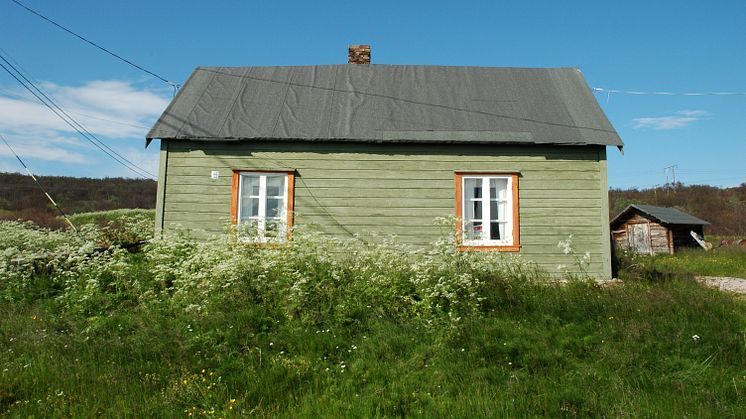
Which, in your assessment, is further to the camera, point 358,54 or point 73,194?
point 73,194

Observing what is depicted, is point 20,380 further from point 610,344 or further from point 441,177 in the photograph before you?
point 441,177

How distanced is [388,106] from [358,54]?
116 inches

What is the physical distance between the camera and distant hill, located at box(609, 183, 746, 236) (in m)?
38.8

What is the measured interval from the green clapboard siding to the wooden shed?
15.2m

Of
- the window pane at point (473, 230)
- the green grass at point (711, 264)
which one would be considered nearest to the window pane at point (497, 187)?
the window pane at point (473, 230)

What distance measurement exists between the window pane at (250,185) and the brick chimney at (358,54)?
528cm

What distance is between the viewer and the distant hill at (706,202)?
38844 mm

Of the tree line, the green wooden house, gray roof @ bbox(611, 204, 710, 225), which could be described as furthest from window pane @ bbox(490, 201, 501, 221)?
the tree line

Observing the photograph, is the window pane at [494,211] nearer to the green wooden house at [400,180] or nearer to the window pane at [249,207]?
the green wooden house at [400,180]

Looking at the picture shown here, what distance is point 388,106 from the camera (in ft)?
40.5

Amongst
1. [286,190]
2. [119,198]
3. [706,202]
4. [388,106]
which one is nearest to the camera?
[286,190]

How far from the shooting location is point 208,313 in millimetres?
6410

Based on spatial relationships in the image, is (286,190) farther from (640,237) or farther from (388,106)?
(640,237)

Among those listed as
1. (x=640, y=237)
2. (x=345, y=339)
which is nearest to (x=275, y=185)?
(x=345, y=339)
